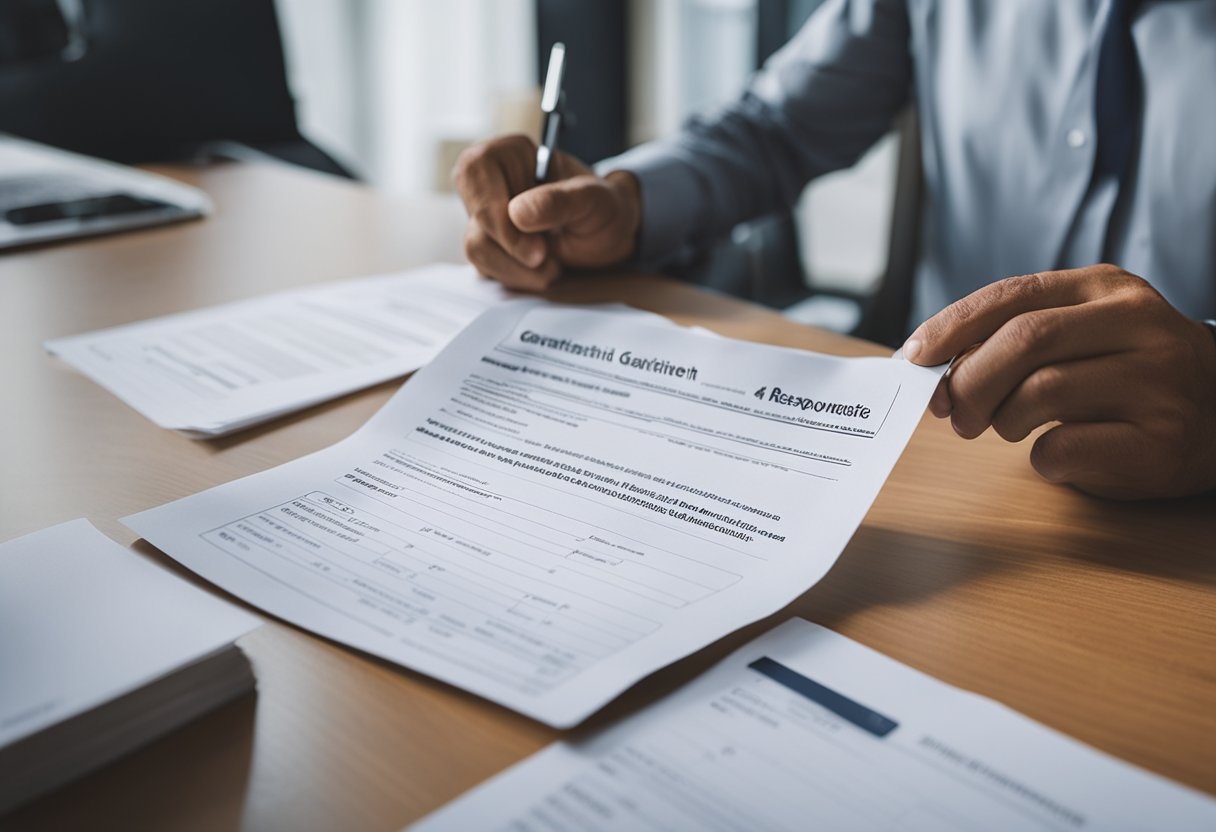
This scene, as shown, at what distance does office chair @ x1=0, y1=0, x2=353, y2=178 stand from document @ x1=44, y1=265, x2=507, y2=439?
844 mm

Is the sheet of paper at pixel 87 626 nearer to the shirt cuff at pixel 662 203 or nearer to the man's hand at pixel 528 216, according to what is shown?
the man's hand at pixel 528 216

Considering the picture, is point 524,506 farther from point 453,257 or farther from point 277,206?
point 277,206

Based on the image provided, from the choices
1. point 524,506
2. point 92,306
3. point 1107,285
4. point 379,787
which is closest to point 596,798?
point 379,787

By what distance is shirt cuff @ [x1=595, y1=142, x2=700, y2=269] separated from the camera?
0.89 metres

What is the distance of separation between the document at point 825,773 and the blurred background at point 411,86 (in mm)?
877

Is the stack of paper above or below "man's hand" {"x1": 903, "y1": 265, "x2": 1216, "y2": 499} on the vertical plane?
below

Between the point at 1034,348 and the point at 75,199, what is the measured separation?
1.06 meters

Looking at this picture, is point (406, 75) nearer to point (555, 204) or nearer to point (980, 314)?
point (555, 204)

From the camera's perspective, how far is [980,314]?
45 cm

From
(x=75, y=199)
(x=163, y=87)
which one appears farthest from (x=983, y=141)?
(x=163, y=87)

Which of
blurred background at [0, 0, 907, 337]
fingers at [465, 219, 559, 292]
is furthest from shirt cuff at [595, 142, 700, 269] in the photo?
blurred background at [0, 0, 907, 337]

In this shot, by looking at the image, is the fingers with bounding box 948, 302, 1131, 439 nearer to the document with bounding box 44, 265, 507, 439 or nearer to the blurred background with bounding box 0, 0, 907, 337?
the document with bounding box 44, 265, 507, 439

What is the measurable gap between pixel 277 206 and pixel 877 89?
2.48ft

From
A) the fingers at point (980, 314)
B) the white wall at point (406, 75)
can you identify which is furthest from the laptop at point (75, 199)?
the white wall at point (406, 75)
